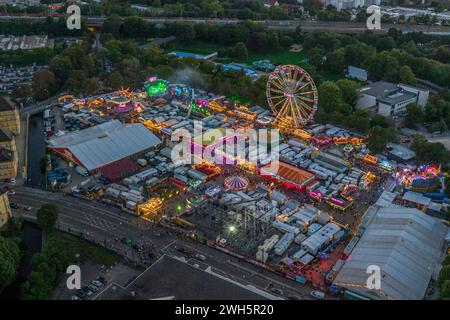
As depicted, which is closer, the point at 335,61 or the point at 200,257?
the point at 200,257

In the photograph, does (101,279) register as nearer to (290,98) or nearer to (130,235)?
(130,235)

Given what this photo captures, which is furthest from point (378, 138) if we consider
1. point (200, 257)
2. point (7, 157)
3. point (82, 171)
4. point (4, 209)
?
point (7, 157)

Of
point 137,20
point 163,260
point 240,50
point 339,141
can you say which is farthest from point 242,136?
point 137,20

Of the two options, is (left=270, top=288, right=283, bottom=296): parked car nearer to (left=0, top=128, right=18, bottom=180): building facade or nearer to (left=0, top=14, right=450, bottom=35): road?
(left=0, top=128, right=18, bottom=180): building facade

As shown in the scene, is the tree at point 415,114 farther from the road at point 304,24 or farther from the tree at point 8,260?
the tree at point 8,260

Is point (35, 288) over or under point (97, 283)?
over

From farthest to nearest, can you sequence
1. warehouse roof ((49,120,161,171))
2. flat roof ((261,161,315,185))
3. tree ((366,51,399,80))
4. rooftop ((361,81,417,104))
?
1. tree ((366,51,399,80))
2. rooftop ((361,81,417,104))
3. warehouse roof ((49,120,161,171))
4. flat roof ((261,161,315,185))

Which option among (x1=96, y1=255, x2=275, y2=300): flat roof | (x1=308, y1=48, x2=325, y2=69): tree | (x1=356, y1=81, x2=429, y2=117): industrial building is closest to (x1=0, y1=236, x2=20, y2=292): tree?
(x1=96, y1=255, x2=275, y2=300): flat roof
